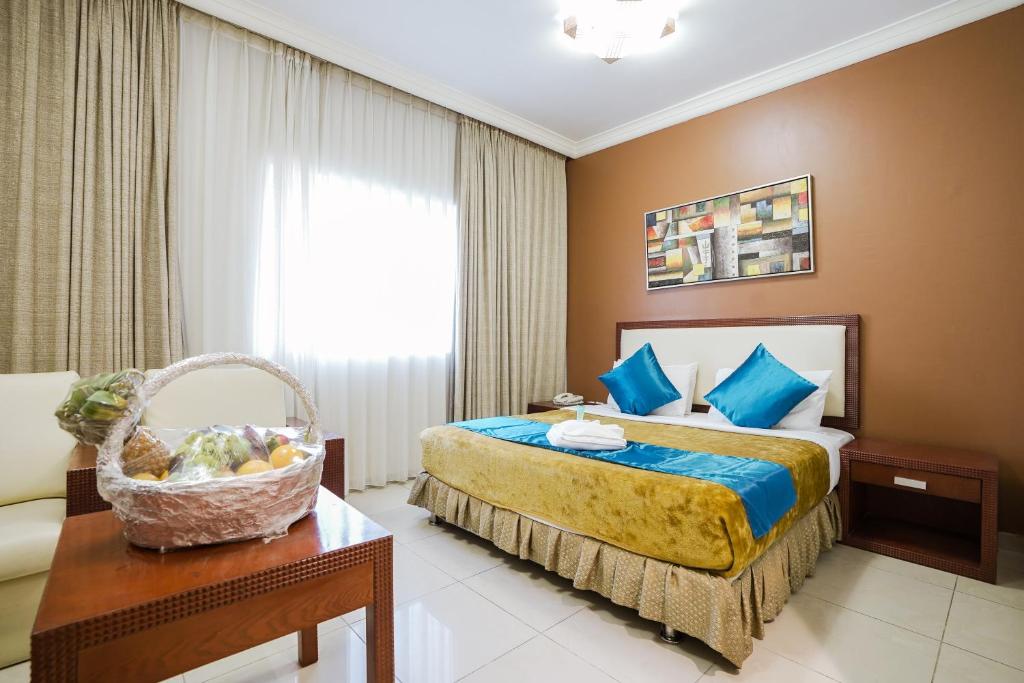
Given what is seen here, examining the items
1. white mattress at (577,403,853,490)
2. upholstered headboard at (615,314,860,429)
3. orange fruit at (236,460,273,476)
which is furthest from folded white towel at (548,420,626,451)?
upholstered headboard at (615,314,860,429)

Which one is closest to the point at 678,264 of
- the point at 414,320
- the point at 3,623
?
the point at 414,320

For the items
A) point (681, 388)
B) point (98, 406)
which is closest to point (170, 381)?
point (98, 406)

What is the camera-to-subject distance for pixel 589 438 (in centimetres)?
237

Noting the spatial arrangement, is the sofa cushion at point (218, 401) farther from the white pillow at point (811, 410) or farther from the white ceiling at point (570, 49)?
the white pillow at point (811, 410)

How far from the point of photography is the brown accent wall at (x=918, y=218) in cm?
272

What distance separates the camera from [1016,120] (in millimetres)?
2701

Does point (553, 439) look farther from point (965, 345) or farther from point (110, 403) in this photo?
point (965, 345)

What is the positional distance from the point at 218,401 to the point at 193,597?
2.03m

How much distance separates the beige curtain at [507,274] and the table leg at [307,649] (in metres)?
2.46

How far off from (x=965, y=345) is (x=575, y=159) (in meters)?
3.62

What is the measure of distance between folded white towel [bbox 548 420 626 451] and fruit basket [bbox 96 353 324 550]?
57.6 inches

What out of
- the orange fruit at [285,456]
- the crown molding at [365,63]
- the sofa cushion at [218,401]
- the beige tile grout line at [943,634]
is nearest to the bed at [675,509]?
the beige tile grout line at [943,634]

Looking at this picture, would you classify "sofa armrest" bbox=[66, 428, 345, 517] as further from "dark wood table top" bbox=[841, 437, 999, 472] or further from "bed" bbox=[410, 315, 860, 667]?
"dark wood table top" bbox=[841, 437, 999, 472]

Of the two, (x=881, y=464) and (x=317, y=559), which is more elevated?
(x=317, y=559)
